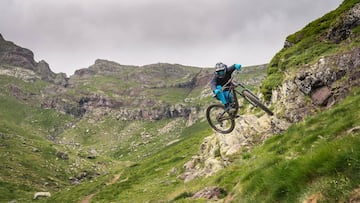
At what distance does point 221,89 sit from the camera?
18.6 m

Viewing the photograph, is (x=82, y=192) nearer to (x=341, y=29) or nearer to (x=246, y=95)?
(x=341, y=29)

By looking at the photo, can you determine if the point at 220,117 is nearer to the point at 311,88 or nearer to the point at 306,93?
the point at 306,93

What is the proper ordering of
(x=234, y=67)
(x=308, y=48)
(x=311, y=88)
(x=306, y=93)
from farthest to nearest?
(x=308, y=48) → (x=306, y=93) → (x=311, y=88) → (x=234, y=67)

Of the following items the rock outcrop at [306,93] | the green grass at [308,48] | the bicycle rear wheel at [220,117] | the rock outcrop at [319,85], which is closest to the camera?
the bicycle rear wheel at [220,117]

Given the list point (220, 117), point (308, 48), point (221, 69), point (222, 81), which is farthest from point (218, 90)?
point (308, 48)

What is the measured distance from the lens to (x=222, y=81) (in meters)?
19.0

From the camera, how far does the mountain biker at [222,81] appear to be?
725 inches

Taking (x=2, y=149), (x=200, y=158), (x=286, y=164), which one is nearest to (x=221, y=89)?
(x=286, y=164)

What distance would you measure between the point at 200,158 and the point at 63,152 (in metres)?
153

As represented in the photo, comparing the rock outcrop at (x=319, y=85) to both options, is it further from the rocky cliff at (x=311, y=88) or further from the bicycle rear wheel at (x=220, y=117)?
the bicycle rear wheel at (x=220, y=117)

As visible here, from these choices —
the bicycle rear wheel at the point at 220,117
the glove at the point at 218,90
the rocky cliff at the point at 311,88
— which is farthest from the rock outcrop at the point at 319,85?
the glove at the point at 218,90

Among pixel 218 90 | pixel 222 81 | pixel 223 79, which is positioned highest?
pixel 223 79

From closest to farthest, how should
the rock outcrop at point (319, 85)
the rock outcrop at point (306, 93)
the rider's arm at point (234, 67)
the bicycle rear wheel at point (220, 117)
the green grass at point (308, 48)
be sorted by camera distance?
1. the rider's arm at point (234, 67)
2. the bicycle rear wheel at point (220, 117)
3. the rock outcrop at point (319, 85)
4. the rock outcrop at point (306, 93)
5. the green grass at point (308, 48)

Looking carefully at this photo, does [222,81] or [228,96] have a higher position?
[222,81]
